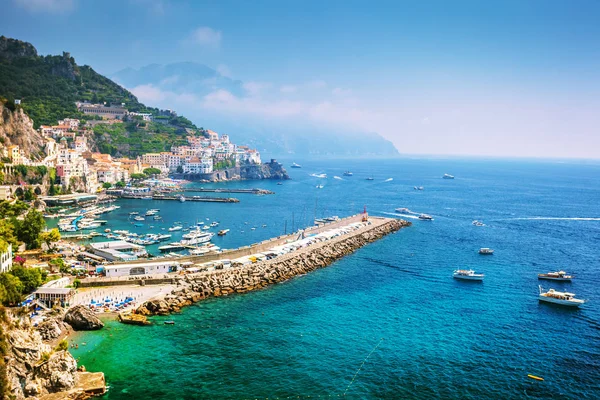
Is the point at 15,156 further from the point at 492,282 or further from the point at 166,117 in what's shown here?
the point at 166,117

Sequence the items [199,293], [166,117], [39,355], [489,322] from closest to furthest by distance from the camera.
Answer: [39,355] → [489,322] → [199,293] → [166,117]

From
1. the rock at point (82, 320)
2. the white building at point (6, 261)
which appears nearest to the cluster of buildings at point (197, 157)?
the white building at point (6, 261)

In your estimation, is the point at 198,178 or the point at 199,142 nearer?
the point at 198,178

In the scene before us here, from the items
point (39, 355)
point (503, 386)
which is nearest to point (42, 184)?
point (39, 355)

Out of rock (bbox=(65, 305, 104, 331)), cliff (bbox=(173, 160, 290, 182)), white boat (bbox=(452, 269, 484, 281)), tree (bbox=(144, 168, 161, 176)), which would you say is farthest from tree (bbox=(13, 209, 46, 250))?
cliff (bbox=(173, 160, 290, 182))

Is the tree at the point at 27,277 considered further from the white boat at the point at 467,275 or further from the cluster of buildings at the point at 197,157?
the cluster of buildings at the point at 197,157

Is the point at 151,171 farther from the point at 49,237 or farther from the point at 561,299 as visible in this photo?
the point at 561,299
